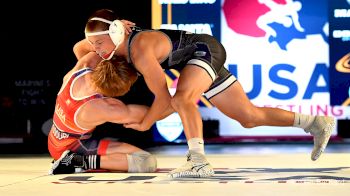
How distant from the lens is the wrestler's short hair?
4031mm

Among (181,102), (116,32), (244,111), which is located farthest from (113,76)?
(244,111)

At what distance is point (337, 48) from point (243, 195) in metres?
5.17

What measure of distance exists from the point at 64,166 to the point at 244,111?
1021mm

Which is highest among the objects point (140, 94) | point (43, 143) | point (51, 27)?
point (51, 27)

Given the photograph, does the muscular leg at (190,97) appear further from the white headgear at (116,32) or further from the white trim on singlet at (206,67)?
the white headgear at (116,32)

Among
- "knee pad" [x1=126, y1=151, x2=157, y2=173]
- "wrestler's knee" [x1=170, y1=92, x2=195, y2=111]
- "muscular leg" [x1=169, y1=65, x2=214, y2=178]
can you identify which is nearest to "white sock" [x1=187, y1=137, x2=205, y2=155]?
"muscular leg" [x1=169, y1=65, x2=214, y2=178]

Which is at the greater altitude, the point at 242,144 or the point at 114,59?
the point at 114,59

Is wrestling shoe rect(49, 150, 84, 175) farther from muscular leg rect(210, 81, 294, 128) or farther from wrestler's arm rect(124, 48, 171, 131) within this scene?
muscular leg rect(210, 81, 294, 128)

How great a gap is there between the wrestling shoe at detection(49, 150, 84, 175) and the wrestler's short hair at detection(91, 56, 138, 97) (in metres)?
0.47

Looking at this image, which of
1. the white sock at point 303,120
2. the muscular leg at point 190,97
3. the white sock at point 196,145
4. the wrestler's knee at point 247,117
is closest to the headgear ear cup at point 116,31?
the muscular leg at point 190,97

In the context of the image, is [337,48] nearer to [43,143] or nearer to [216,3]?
[216,3]

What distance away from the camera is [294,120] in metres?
4.54

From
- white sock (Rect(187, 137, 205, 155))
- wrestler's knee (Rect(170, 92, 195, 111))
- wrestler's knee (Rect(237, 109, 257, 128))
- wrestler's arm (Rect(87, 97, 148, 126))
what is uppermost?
wrestler's knee (Rect(170, 92, 195, 111))

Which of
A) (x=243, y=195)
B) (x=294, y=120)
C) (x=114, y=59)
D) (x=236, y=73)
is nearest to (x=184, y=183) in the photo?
(x=243, y=195)
